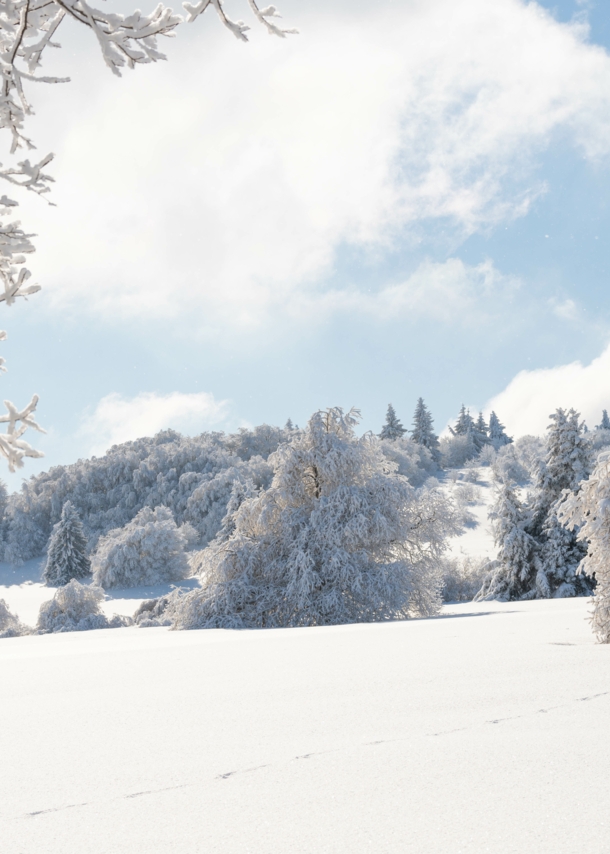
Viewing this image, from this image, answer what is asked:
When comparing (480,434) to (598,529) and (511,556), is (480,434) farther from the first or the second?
(598,529)

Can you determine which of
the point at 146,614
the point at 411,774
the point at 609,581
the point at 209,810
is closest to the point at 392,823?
the point at 411,774

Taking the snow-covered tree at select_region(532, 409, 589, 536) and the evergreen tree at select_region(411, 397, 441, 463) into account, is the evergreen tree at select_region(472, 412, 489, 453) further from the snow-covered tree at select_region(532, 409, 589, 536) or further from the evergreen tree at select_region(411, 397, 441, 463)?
the snow-covered tree at select_region(532, 409, 589, 536)

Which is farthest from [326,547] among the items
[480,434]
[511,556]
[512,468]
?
[480,434]

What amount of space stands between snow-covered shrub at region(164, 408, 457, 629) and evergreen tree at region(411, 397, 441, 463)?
169 feet

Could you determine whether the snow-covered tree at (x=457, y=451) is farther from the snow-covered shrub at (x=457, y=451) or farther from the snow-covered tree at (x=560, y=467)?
the snow-covered tree at (x=560, y=467)

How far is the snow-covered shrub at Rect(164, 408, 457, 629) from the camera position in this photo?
932 cm

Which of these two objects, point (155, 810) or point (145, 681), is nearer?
point (155, 810)

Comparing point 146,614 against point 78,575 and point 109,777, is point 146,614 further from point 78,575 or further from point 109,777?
point 78,575

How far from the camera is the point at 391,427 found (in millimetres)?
60406

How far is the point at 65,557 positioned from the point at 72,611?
17.2m

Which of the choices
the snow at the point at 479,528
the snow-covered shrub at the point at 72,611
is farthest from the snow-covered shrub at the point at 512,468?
the snow-covered shrub at the point at 72,611

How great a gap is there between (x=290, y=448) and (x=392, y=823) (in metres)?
9.64

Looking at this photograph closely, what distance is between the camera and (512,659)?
9.56 ft

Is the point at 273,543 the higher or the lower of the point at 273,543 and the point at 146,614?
the higher
